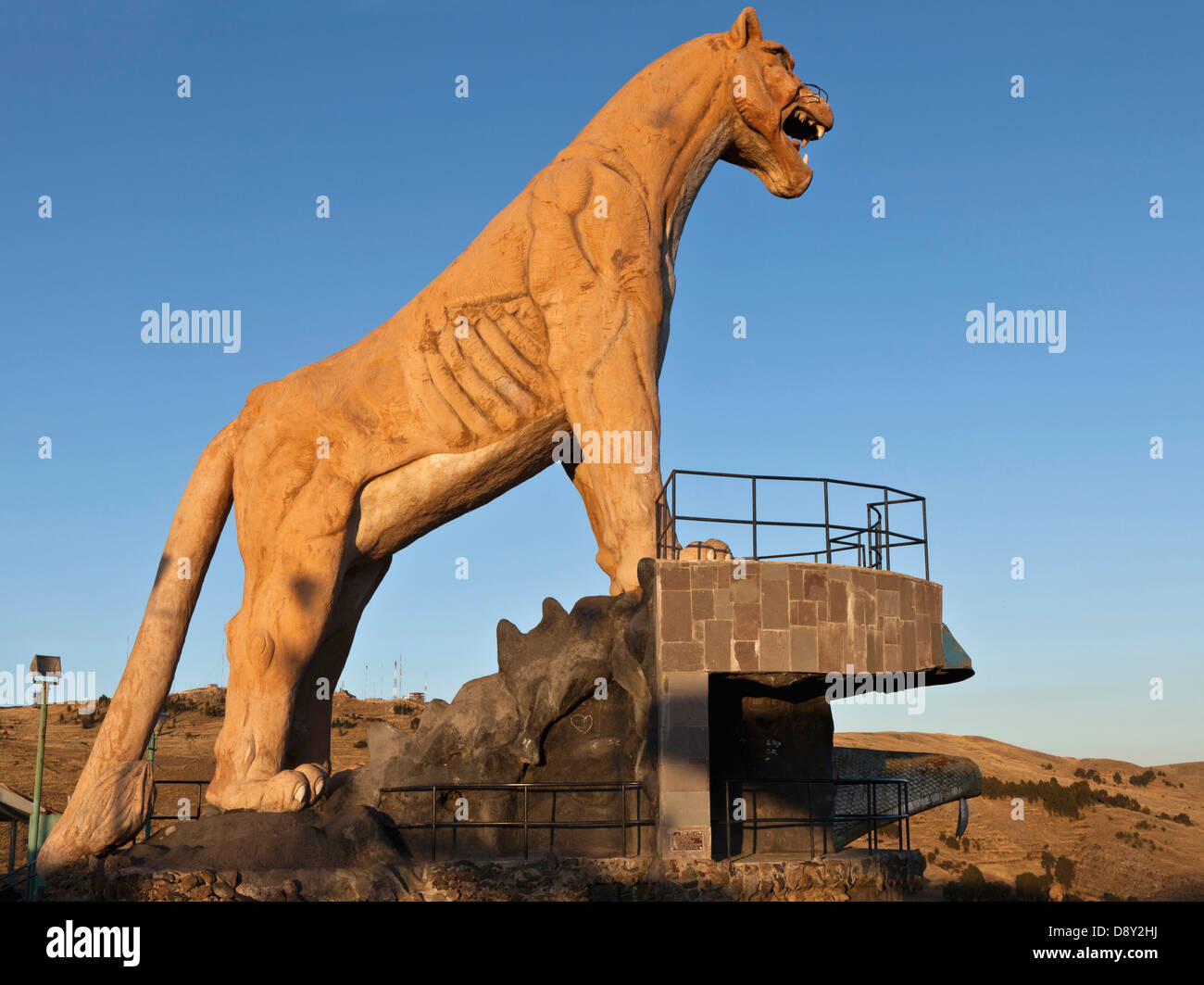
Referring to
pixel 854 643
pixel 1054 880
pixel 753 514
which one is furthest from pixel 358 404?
pixel 1054 880

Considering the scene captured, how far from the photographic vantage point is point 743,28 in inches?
528

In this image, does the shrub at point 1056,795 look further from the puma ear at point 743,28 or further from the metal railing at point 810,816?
the puma ear at point 743,28

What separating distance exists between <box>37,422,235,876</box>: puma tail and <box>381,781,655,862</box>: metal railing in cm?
229

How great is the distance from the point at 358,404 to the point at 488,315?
60.5 inches

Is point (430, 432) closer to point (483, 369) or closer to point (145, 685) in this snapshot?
point (483, 369)

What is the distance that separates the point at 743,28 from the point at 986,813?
2459 centimetres

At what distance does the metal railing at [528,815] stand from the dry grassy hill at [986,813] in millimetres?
13955

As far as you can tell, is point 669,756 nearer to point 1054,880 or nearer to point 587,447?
point 587,447

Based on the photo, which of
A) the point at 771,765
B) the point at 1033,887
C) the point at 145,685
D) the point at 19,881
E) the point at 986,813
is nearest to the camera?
the point at 771,765

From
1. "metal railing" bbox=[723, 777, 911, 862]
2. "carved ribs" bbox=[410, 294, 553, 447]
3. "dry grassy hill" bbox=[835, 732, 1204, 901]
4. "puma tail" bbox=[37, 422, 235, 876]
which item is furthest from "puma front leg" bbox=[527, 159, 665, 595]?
"dry grassy hill" bbox=[835, 732, 1204, 901]

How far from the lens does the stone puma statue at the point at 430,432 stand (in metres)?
11.8

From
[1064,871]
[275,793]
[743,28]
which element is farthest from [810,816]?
[1064,871]

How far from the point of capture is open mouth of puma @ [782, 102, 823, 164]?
45.0 ft

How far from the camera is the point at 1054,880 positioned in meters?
27.4
